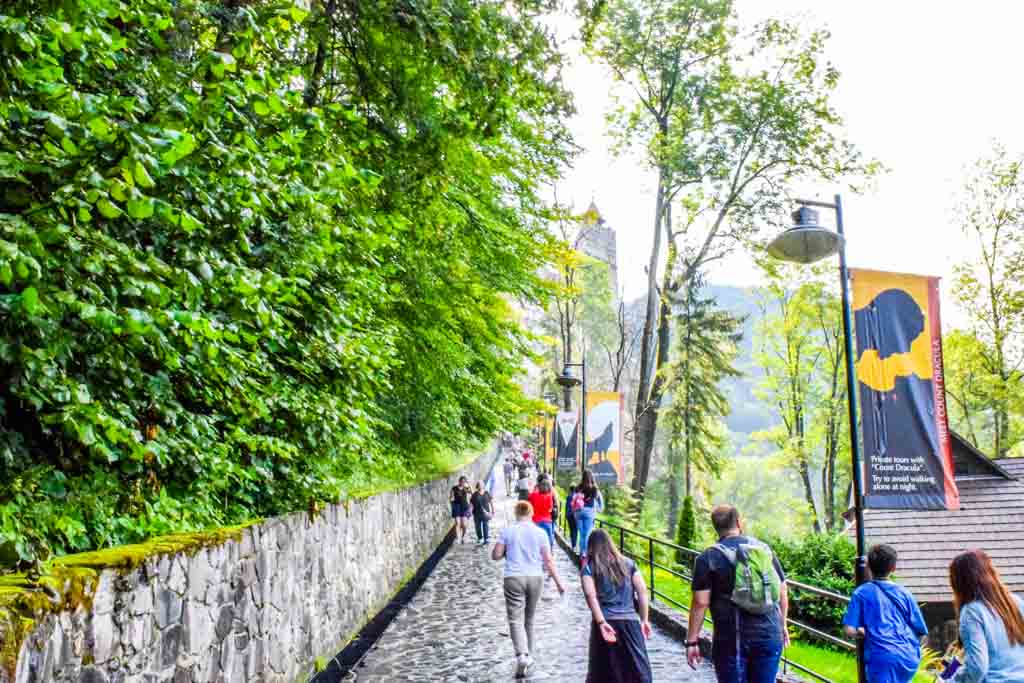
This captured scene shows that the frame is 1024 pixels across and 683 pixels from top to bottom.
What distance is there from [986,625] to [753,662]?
5.04 ft

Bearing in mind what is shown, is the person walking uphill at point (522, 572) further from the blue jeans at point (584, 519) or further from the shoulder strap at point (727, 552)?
the blue jeans at point (584, 519)

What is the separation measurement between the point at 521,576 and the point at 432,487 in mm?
11885

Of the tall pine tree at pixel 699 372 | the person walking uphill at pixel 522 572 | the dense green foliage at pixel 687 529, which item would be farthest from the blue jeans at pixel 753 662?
the tall pine tree at pixel 699 372

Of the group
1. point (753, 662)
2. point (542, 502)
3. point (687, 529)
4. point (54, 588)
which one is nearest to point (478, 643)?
point (542, 502)

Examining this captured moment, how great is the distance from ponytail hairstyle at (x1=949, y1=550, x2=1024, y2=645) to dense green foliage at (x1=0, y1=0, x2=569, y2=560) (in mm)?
4507

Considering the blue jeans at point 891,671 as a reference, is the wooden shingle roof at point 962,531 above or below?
below

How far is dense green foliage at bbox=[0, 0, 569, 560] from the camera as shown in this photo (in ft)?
12.2

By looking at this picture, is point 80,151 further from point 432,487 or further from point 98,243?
point 432,487

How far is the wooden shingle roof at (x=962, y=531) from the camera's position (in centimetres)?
2070

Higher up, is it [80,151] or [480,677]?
[80,151]

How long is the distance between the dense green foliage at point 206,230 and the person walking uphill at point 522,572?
1940 millimetres

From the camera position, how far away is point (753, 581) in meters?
5.35

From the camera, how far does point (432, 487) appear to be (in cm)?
1988

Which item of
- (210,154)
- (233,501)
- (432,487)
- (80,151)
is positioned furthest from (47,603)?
(432,487)
